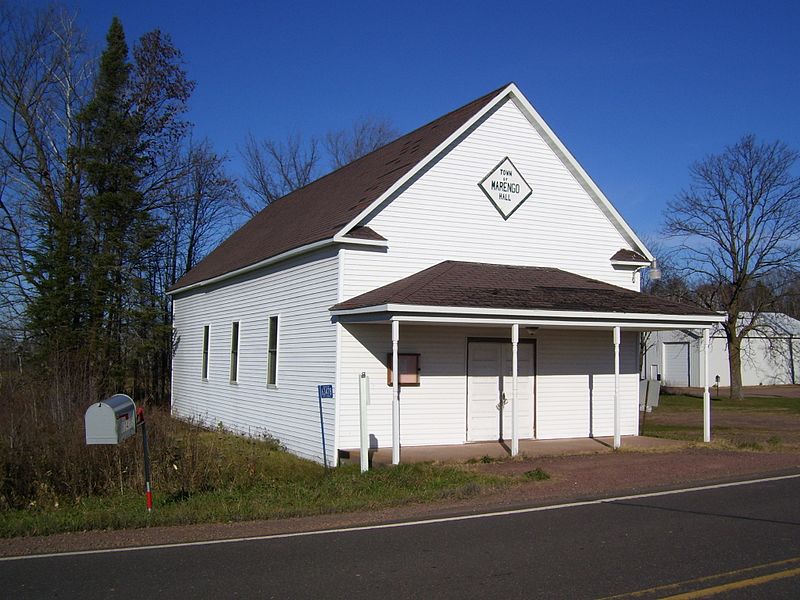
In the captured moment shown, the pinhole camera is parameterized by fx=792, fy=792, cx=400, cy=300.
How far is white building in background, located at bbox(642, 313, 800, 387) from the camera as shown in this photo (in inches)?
2092

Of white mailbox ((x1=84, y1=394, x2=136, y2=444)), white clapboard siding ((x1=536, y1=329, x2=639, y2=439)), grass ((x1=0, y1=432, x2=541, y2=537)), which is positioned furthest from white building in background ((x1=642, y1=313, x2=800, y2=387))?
white mailbox ((x1=84, y1=394, x2=136, y2=444))

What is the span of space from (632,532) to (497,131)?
1162 cm

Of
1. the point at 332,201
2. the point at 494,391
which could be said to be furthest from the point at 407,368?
the point at 332,201

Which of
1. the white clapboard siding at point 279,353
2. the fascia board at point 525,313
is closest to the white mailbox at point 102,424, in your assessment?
the fascia board at point 525,313

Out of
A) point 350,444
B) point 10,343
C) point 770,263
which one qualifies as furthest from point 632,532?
point 770,263

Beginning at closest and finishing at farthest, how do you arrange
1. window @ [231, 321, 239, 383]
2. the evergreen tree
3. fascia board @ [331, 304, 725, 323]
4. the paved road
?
the paved road, fascia board @ [331, 304, 725, 323], window @ [231, 321, 239, 383], the evergreen tree

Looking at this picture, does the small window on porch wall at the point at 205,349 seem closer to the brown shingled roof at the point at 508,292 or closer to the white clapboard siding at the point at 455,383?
the white clapboard siding at the point at 455,383

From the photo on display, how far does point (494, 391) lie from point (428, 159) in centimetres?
539

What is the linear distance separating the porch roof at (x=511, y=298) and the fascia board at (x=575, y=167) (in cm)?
189

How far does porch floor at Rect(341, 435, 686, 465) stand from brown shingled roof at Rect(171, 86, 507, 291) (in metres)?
4.62

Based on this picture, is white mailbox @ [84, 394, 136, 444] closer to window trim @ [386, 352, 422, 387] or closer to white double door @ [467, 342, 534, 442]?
window trim @ [386, 352, 422, 387]

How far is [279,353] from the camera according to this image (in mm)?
18766

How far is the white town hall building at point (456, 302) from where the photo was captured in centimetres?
1595

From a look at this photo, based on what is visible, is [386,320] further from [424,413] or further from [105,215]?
[105,215]
